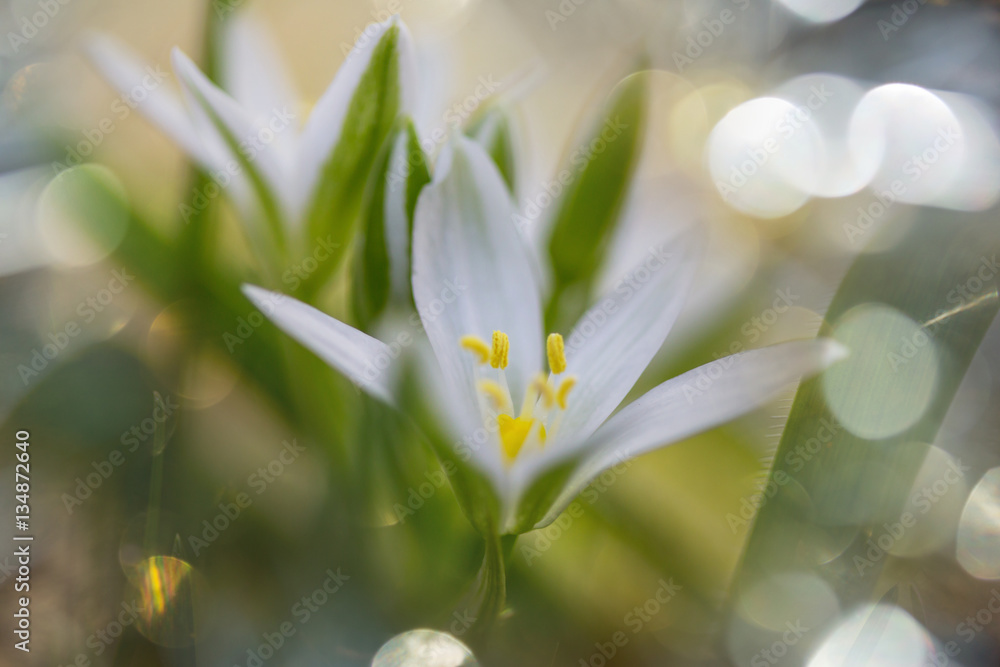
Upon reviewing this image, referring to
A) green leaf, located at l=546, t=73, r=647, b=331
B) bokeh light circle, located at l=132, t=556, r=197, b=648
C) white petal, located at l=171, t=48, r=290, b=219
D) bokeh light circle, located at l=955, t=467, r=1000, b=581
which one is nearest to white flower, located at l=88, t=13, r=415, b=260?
white petal, located at l=171, t=48, r=290, b=219

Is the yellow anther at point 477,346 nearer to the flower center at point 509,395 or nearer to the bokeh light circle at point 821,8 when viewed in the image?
the flower center at point 509,395

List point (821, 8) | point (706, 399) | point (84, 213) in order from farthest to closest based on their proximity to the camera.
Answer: point (821, 8)
point (84, 213)
point (706, 399)

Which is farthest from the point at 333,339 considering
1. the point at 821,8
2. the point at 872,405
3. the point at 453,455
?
the point at 821,8

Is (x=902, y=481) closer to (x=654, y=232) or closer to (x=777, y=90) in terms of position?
(x=654, y=232)

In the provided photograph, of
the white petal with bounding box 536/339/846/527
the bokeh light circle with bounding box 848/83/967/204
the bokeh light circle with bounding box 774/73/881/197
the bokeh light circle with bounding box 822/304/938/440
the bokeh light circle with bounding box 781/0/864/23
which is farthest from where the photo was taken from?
the bokeh light circle with bounding box 781/0/864/23

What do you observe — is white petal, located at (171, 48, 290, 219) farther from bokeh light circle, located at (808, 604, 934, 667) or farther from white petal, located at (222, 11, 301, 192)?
bokeh light circle, located at (808, 604, 934, 667)

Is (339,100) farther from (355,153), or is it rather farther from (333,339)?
(333,339)

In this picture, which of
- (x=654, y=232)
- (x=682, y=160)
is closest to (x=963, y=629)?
(x=654, y=232)
